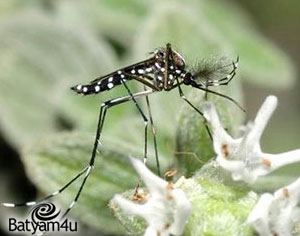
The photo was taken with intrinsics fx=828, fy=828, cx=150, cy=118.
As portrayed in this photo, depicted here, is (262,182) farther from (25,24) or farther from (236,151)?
(25,24)

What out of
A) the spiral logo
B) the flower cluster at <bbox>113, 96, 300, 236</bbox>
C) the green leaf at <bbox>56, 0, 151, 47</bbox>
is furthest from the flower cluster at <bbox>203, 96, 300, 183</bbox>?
the green leaf at <bbox>56, 0, 151, 47</bbox>

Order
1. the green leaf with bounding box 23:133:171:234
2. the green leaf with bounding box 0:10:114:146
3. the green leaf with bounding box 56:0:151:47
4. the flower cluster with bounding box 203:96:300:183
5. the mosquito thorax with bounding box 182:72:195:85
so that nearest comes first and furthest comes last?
1. the flower cluster with bounding box 203:96:300:183
2. the mosquito thorax with bounding box 182:72:195:85
3. the green leaf with bounding box 23:133:171:234
4. the green leaf with bounding box 0:10:114:146
5. the green leaf with bounding box 56:0:151:47

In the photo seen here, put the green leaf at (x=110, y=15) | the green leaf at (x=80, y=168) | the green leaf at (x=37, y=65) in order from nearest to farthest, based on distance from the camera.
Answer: the green leaf at (x=80, y=168)
the green leaf at (x=37, y=65)
the green leaf at (x=110, y=15)

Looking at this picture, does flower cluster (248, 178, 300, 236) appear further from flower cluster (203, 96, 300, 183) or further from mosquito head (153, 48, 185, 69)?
mosquito head (153, 48, 185, 69)

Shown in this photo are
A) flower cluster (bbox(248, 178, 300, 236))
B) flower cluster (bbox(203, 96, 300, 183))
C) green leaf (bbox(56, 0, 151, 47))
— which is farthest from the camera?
green leaf (bbox(56, 0, 151, 47))

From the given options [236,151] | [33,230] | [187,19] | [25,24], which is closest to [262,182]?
[236,151]

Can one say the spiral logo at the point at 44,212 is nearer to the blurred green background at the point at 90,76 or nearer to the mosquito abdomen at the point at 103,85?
the blurred green background at the point at 90,76

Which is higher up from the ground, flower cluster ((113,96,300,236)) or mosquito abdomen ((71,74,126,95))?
mosquito abdomen ((71,74,126,95))

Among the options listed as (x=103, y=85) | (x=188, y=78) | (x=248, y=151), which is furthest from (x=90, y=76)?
(x=248, y=151)

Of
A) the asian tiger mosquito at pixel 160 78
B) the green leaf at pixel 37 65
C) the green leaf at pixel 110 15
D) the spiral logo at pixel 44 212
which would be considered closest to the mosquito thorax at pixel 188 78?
the asian tiger mosquito at pixel 160 78

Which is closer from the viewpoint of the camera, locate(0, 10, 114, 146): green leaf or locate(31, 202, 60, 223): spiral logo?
locate(31, 202, 60, 223): spiral logo
